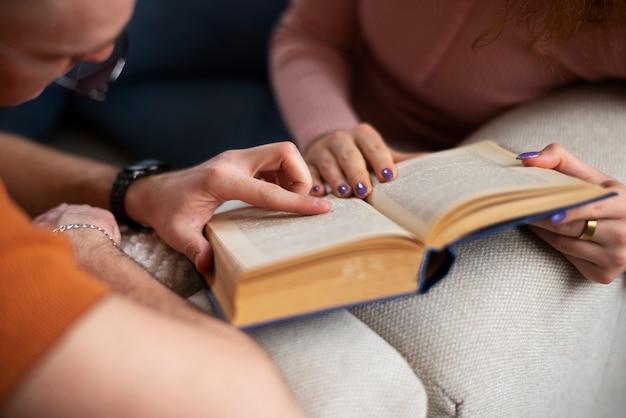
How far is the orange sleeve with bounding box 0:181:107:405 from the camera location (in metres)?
0.53

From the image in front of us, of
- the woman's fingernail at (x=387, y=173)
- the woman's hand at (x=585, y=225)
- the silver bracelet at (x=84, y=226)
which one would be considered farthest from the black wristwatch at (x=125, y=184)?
the woman's hand at (x=585, y=225)

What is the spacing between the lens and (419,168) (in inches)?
34.7

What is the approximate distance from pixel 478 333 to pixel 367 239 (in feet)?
0.70

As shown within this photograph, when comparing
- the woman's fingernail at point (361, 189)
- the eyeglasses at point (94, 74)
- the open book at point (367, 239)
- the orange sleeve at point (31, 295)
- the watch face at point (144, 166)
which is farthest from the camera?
Result: the watch face at point (144, 166)

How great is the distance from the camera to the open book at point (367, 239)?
0.66m

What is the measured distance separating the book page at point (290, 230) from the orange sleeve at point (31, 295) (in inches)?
6.6

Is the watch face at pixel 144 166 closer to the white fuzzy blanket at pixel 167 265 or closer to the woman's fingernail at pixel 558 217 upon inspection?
the white fuzzy blanket at pixel 167 265

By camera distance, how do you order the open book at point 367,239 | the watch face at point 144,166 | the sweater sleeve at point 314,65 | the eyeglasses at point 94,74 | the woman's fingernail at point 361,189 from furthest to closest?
the sweater sleeve at point 314,65 → the watch face at point 144,166 → the woman's fingernail at point 361,189 → the eyeglasses at point 94,74 → the open book at point 367,239

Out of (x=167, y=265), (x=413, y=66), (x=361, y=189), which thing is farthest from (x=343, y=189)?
(x=413, y=66)

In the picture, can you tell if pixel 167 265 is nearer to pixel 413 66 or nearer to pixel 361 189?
pixel 361 189

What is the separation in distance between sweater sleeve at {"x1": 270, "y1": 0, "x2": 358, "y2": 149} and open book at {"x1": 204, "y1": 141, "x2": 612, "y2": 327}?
1.32ft

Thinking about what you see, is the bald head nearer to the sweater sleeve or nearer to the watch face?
the watch face

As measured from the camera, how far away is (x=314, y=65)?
1.30 metres

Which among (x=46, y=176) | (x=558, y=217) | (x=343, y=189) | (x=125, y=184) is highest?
(x=558, y=217)
